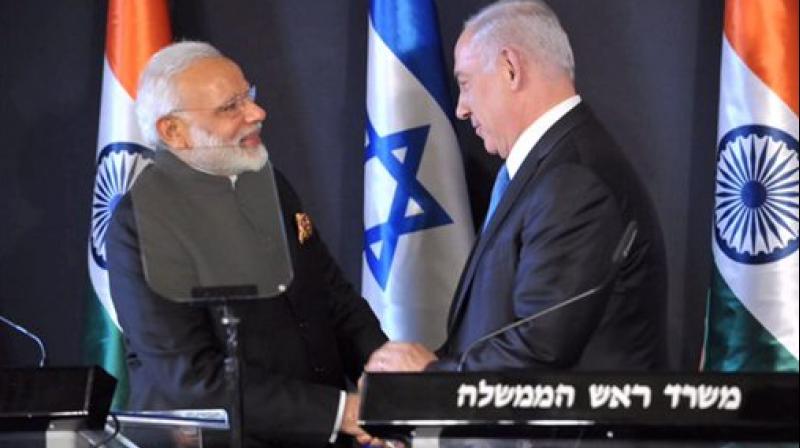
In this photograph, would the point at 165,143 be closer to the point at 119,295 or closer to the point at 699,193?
the point at 119,295

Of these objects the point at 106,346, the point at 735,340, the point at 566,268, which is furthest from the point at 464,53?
the point at 106,346

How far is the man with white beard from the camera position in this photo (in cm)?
350

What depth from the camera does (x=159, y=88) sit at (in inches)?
146

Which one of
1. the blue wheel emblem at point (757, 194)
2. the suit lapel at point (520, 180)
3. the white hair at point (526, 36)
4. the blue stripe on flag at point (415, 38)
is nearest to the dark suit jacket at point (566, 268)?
the suit lapel at point (520, 180)

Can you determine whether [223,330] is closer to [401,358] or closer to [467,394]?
[401,358]

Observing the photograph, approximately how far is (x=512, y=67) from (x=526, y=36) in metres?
0.08

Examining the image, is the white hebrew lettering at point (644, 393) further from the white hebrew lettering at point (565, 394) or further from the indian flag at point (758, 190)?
the indian flag at point (758, 190)

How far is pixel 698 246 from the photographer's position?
16.8ft

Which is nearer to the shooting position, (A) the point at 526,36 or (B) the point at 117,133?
(A) the point at 526,36

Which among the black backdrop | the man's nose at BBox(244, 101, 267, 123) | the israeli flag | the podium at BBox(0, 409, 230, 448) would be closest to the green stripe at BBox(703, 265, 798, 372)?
the black backdrop

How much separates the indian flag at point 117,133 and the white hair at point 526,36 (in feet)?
5.75

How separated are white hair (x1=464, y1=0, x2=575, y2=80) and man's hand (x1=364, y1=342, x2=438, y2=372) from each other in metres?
0.69

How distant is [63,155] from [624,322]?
2895mm

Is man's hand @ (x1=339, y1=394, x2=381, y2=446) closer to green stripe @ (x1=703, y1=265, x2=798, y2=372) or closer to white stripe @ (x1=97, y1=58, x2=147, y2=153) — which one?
green stripe @ (x1=703, y1=265, x2=798, y2=372)
